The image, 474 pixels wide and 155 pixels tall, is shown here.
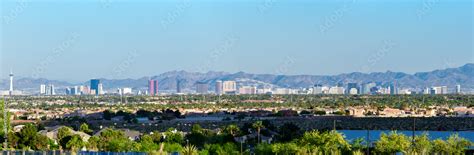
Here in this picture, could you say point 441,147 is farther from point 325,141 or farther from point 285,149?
point 285,149

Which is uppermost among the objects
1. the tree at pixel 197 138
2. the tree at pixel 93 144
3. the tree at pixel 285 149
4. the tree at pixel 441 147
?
the tree at pixel 285 149

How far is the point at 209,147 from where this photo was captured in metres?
46.4

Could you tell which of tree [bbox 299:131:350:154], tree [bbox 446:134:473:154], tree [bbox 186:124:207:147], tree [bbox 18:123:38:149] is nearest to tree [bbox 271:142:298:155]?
tree [bbox 299:131:350:154]

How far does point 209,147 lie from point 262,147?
259 cm

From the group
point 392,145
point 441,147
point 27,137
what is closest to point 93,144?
point 27,137

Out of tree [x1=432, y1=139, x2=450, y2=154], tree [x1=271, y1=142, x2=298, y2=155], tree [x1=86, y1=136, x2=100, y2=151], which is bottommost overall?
tree [x1=86, y1=136, x2=100, y2=151]

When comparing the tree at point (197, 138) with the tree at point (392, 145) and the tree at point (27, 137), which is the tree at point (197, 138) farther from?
the tree at point (392, 145)

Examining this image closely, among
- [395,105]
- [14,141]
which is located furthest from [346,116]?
[14,141]

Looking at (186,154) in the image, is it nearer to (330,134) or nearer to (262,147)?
(262,147)

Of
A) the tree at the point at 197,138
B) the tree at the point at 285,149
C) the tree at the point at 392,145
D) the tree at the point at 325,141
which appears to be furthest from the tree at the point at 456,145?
the tree at the point at 197,138

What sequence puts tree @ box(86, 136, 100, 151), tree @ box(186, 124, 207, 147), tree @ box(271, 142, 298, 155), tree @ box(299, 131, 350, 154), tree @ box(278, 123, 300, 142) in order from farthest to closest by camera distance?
1. tree @ box(278, 123, 300, 142)
2. tree @ box(186, 124, 207, 147)
3. tree @ box(86, 136, 100, 151)
4. tree @ box(299, 131, 350, 154)
5. tree @ box(271, 142, 298, 155)

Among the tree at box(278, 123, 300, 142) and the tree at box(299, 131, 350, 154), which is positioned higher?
the tree at box(299, 131, 350, 154)

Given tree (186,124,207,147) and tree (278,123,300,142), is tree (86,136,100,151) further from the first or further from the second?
tree (278,123,300,142)

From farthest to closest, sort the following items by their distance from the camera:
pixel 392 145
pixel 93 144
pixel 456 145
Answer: pixel 93 144
pixel 456 145
pixel 392 145
